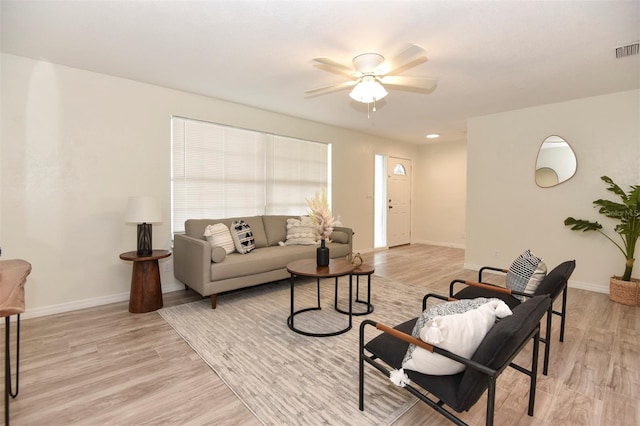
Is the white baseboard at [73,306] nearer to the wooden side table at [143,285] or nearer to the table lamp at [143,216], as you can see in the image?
the wooden side table at [143,285]

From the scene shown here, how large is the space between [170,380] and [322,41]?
2.84 metres

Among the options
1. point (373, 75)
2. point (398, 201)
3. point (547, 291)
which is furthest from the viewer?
point (398, 201)

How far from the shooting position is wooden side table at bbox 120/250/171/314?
316 centimetres

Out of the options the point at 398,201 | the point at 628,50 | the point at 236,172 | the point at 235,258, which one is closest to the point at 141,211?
the point at 235,258

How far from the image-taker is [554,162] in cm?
438

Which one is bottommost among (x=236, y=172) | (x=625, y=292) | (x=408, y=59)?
(x=625, y=292)

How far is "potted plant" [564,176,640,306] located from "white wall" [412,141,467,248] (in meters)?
3.19

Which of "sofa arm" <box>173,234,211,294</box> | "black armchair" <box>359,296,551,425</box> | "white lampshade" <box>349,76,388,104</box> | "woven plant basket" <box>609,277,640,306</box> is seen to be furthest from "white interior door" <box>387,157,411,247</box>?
"black armchair" <box>359,296,551,425</box>

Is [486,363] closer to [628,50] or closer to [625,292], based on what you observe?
[628,50]

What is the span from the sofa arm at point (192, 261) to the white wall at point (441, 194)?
5.99 metres

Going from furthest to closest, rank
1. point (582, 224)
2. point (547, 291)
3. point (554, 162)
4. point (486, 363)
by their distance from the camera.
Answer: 1. point (554, 162)
2. point (582, 224)
3. point (547, 291)
4. point (486, 363)

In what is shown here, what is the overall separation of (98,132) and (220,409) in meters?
3.20

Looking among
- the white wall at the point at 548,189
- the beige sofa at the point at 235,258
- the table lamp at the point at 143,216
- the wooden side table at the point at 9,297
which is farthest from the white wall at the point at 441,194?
the wooden side table at the point at 9,297

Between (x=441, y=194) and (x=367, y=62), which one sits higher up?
(x=367, y=62)
